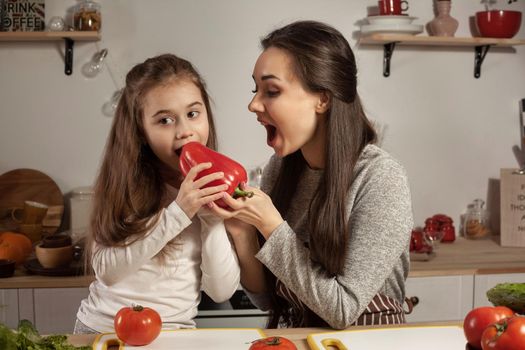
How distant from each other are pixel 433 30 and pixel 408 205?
189 centimetres

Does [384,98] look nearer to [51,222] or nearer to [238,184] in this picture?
[51,222]

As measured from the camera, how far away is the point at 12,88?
10.4ft

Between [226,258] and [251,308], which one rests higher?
[226,258]

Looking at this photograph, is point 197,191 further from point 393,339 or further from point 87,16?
point 87,16

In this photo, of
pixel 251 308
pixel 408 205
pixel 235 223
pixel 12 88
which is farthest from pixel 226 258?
pixel 12 88

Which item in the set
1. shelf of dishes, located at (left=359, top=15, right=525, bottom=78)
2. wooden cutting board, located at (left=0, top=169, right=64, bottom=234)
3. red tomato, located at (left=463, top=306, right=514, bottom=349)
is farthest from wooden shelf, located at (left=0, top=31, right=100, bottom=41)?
red tomato, located at (left=463, top=306, right=514, bottom=349)

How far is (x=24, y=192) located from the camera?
3.16 m

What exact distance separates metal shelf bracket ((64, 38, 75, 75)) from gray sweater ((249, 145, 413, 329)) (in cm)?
186

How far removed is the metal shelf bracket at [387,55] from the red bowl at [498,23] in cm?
43

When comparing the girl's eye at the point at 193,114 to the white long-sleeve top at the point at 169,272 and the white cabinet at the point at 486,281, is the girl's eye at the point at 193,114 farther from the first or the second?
the white cabinet at the point at 486,281

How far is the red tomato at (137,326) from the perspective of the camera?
4.60 ft

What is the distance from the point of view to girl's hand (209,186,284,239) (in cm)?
161

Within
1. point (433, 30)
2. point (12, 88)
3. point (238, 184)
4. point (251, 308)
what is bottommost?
point (251, 308)

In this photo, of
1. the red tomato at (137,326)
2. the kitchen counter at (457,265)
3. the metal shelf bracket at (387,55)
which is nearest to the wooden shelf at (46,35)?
the kitchen counter at (457,265)
